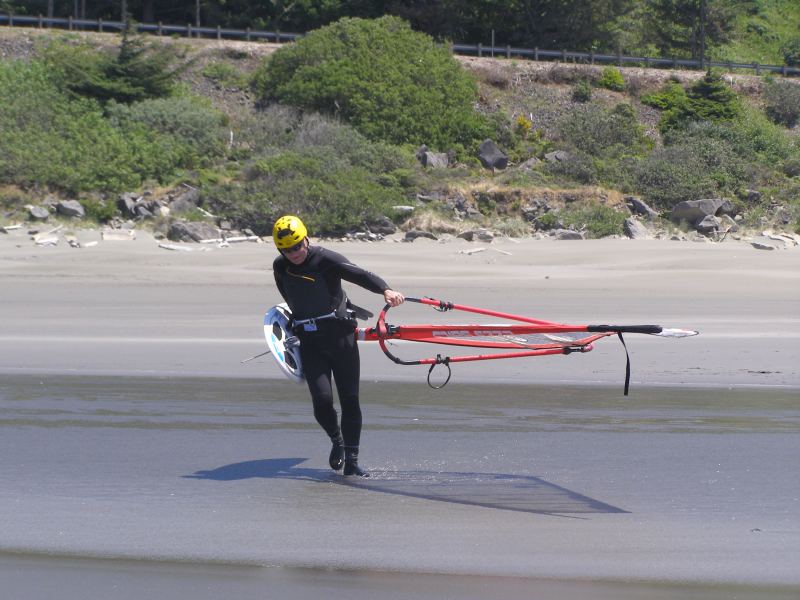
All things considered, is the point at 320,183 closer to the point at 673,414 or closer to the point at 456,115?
the point at 456,115

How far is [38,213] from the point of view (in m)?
25.7

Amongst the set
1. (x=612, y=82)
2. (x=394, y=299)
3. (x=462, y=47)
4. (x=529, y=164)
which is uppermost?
(x=462, y=47)

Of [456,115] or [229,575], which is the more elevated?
[456,115]

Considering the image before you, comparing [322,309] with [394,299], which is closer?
[394,299]

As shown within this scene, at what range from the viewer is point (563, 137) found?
4016 cm

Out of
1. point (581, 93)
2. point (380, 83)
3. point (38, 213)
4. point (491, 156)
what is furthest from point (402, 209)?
point (581, 93)

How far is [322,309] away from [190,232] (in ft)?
57.5

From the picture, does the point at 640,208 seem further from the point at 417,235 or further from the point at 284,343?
the point at 284,343

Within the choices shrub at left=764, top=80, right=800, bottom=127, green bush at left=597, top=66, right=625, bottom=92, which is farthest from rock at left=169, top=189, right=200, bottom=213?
shrub at left=764, top=80, right=800, bottom=127

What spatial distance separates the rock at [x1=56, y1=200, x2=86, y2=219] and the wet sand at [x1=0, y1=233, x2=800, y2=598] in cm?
1158

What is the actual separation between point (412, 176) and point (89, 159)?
30.3 ft

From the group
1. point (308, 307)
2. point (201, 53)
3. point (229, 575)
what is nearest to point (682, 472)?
point (308, 307)

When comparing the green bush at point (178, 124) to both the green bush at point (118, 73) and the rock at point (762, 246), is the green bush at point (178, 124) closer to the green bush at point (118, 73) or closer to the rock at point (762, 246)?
the green bush at point (118, 73)

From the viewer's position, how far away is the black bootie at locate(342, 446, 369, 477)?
7.14 meters
